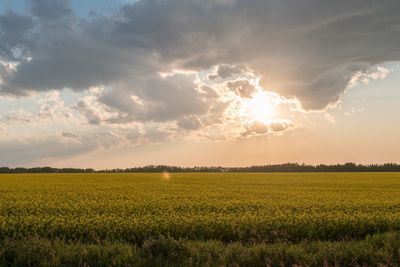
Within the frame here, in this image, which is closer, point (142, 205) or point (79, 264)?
point (79, 264)

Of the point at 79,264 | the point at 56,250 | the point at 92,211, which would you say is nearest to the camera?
the point at 79,264

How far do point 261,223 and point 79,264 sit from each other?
902cm

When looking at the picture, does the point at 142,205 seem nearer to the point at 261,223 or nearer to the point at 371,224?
the point at 261,223

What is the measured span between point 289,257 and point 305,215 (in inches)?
336

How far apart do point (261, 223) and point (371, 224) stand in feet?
16.6

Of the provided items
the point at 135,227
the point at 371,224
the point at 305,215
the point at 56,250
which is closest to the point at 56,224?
the point at 135,227

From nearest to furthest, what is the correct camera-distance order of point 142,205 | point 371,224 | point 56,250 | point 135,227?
point 56,250 → point 135,227 → point 371,224 → point 142,205

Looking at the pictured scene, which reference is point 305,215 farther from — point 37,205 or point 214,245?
point 37,205

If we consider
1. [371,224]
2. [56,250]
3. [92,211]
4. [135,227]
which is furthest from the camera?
[92,211]

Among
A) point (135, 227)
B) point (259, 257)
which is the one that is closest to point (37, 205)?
point (135, 227)

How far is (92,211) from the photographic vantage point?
23.8m

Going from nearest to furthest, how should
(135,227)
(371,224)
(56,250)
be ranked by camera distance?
(56,250) → (135,227) → (371,224)

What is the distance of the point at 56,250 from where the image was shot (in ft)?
44.7

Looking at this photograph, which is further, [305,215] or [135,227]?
[305,215]
